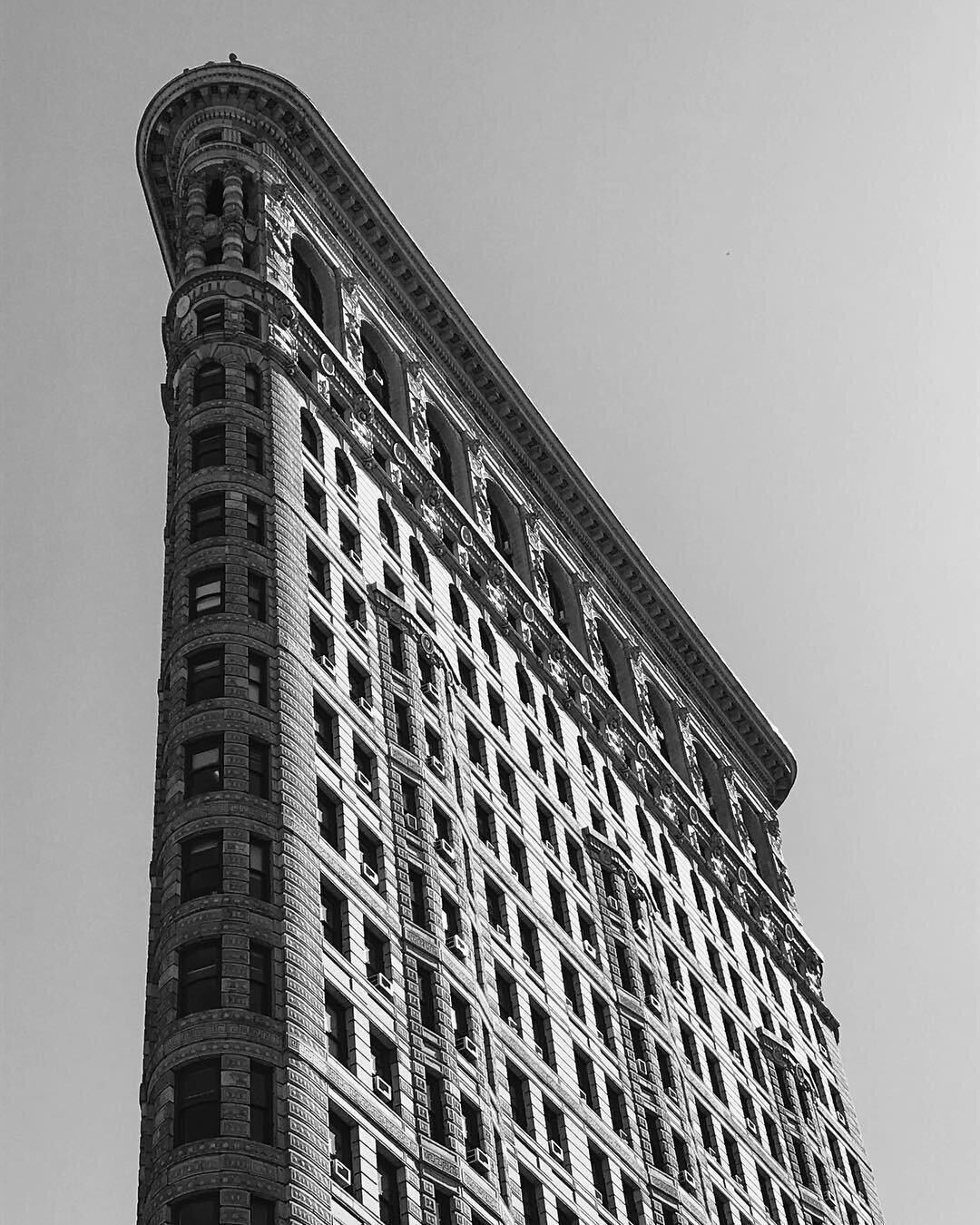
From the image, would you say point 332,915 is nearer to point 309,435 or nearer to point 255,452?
point 255,452

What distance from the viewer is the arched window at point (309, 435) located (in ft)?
241

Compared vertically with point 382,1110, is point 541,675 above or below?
above

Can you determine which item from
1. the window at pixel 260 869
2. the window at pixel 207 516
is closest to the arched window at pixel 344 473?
the window at pixel 207 516

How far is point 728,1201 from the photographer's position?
73.6 meters

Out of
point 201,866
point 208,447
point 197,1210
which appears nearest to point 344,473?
point 208,447

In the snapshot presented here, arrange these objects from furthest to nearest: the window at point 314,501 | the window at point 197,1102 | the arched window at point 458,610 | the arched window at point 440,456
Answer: the arched window at point 440,456
the arched window at point 458,610
the window at point 314,501
the window at point 197,1102

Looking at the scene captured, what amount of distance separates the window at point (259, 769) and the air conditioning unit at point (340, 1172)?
11.2 meters

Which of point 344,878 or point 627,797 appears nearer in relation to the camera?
point 344,878

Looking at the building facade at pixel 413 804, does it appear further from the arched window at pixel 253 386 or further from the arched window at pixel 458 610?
the arched window at pixel 458 610

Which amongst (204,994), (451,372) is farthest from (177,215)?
(204,994)

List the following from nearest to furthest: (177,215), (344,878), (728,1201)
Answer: (344,878) < (728,1201) < (177,215)

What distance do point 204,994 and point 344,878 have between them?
739 cm

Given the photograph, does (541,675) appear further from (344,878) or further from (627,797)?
(344,878)

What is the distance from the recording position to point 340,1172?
49156 mm
